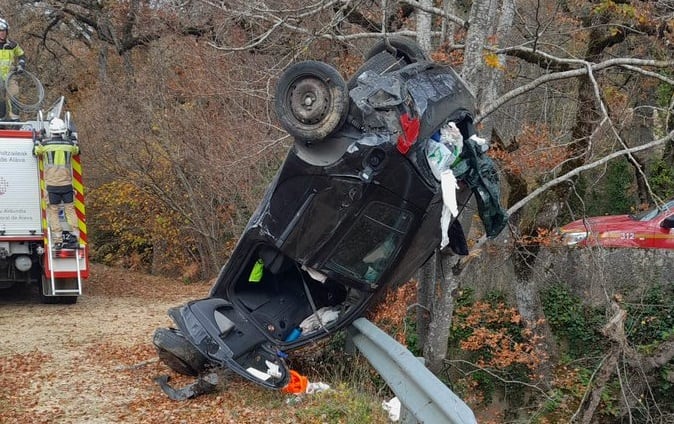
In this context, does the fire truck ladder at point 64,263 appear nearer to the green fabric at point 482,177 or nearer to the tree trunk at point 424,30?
the tree trunk at point 424,30

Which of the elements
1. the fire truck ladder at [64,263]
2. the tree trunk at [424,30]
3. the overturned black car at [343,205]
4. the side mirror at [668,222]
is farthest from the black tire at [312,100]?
the side mirror at [668,222]

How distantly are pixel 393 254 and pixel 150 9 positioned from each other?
638 inches

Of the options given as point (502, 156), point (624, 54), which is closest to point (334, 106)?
point (502, 156)

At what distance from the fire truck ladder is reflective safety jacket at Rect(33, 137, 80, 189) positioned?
791 mm

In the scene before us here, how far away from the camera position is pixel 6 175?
11.4 meters

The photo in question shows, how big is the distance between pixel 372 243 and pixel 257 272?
1296 millimetres

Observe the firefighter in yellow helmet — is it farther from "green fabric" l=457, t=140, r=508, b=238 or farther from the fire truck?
"green fabric" l=457, t=140, r=508, b=238

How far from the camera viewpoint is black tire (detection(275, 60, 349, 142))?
577 cm

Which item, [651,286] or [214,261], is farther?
[214,261]

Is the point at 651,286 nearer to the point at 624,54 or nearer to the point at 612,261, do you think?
the point at 612,261

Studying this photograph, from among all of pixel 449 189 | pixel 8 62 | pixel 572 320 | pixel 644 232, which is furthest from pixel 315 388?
pixel 644 232

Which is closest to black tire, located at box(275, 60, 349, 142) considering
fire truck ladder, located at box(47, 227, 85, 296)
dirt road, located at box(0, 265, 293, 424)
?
Answer: dirt road, located at box(0, 265, 293, 424)

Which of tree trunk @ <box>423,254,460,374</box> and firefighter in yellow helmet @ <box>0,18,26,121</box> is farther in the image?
firefighter in yellow helmet @ <box>0,18,26,121</box>

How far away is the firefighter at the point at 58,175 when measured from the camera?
11.2 metres
